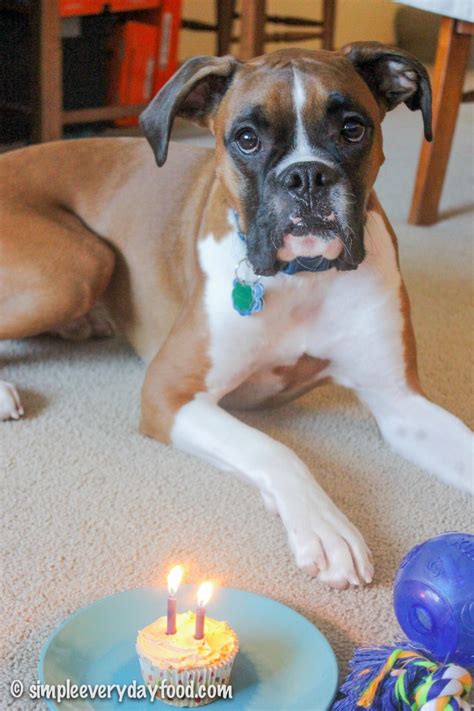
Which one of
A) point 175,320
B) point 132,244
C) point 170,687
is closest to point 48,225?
point 132,244

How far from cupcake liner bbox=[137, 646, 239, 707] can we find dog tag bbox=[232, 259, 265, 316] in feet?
2.30

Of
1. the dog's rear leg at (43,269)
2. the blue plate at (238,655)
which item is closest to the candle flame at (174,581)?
the blue plate at (238,655)

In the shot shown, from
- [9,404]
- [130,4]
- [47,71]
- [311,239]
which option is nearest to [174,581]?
[311,239]

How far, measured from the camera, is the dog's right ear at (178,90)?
1.66 m

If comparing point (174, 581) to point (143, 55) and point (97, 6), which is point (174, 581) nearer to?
point (97, 6)

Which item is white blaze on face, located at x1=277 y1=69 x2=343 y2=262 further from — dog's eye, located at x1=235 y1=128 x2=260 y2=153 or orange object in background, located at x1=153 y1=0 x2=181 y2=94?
orange object in background, located at x1=153 y1=0 x2=181 y2=94

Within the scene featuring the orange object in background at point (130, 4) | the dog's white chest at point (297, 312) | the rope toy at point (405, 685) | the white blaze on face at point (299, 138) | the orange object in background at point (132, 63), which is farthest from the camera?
the orange object in background at point (132, 63)

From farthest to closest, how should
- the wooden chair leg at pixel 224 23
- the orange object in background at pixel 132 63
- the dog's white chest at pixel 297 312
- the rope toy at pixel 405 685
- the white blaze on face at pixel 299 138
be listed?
1. the wooden chair leg at pixel 224 23
2. the orange object in background at pixel 132 63
3. the dog's white chest at pixel 297 312
4. the white blaze on face at pixel 299 138
5. the rope toy at pixel 405 685

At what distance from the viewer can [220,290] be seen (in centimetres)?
180

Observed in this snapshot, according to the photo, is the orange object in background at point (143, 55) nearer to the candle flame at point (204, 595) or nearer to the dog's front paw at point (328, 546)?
the dog's front paw at point (328, 546)

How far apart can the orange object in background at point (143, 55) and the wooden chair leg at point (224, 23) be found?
0.33 meters

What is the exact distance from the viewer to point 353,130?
5.26ft

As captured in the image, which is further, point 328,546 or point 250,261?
point 250,261

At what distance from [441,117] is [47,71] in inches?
50.3
